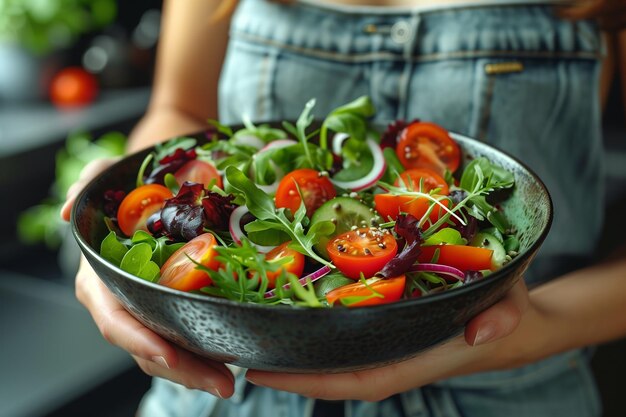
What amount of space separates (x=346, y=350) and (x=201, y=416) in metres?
0.61

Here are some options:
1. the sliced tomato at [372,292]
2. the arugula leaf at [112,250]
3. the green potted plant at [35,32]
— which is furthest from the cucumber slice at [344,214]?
the green potted plant at [35,32]

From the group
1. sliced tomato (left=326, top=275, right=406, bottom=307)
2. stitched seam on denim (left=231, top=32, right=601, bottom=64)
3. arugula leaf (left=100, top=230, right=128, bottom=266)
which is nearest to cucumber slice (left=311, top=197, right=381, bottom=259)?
sliced tomato (left=326, top=275, right=406, bottom=307)

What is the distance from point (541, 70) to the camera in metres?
1.15

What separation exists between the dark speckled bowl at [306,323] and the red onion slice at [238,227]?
0.13 metres

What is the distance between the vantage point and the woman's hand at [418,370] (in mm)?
712

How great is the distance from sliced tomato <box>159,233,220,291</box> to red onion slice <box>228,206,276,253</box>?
0.05 meters

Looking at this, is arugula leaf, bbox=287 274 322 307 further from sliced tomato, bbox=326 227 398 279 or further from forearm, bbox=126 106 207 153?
forearm, bbox=126 106 207 153

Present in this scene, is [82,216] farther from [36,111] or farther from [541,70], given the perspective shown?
[36,111]

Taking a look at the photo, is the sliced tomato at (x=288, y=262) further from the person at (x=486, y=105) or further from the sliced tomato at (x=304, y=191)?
the person at (x=486, y=105)

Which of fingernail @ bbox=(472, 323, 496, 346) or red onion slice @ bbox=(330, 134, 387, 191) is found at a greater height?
red onion slice @ bbox=(330, 134, 387, 191)

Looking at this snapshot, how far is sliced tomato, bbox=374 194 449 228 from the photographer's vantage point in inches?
31.4

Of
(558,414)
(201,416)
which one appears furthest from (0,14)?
(558,414)

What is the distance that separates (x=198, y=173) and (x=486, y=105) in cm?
52

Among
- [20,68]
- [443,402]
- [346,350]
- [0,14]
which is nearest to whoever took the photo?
[346,350]
